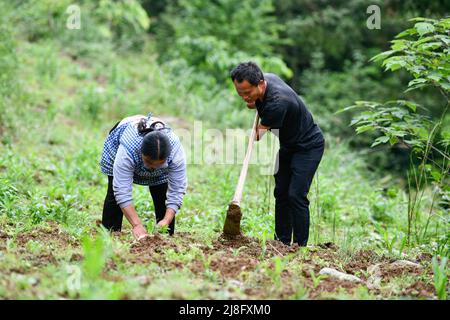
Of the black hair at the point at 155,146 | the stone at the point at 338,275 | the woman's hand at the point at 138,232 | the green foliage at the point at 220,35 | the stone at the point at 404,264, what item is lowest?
the stone at the point at 404,264

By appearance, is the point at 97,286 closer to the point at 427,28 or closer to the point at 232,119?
the point at 427,28

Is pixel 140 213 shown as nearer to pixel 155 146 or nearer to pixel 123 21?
pixel 155 146

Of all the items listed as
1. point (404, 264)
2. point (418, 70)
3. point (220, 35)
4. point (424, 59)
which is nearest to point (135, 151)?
point (404, 264)

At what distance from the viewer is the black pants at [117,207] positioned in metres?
4.92

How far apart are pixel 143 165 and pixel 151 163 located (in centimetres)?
26

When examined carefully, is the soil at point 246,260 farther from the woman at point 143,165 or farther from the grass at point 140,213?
the woman at point 143,165

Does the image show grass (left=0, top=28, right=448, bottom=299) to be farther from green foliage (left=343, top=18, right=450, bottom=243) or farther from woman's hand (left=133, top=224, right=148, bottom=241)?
green foliage (left=343, top=18, right=450, bottom=243)

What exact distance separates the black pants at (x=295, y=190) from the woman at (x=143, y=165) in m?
1.00

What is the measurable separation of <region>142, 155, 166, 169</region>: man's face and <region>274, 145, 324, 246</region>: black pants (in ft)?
4.24

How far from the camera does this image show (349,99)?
13.5 metres

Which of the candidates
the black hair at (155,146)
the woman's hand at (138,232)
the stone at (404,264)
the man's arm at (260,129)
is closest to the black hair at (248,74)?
the man's arm at (260,129)

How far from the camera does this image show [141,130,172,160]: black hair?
13.5ft
